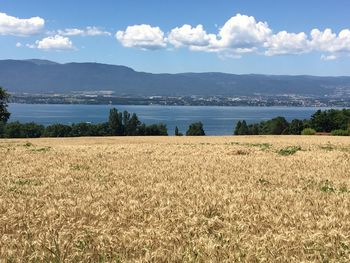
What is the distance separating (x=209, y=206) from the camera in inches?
469

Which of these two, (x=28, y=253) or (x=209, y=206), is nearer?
(x=28, y=253)

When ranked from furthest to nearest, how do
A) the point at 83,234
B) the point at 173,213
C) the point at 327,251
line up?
the point at 173,213 → the point at 83,234 → the point at 327,251

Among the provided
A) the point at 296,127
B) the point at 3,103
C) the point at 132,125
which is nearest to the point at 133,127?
the point at 132,125

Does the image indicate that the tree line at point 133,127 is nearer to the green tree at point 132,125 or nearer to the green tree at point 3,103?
the green tree at point 132,125

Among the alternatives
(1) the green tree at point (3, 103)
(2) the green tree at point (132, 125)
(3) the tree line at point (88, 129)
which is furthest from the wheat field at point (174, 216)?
(2) the green tree at point (132, 125)

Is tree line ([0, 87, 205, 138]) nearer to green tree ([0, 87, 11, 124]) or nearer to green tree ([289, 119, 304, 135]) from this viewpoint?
green tree ([289, 119, 304, 135])

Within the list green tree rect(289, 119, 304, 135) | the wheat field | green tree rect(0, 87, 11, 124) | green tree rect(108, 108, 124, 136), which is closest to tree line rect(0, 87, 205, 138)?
green tree rect(108, 108, 124, 136)

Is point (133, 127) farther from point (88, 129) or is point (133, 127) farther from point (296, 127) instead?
point (296, 127)

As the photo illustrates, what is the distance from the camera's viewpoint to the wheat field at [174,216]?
307 inches

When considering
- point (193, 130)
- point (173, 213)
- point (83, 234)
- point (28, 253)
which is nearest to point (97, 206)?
point (173, 213)

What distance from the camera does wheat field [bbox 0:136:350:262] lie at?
7805mm

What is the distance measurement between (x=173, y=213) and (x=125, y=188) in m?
4.79

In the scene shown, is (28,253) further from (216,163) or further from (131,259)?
(216,163)

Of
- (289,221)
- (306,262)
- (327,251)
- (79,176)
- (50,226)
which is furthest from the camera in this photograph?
(79,176)
